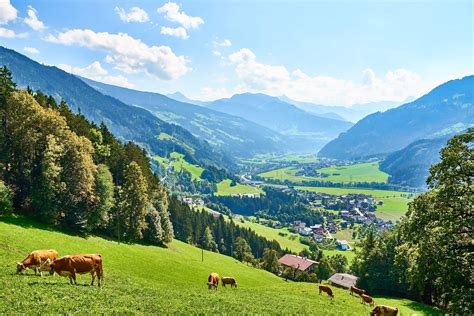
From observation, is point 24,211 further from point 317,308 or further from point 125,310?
point 317,308

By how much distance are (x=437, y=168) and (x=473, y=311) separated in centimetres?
1067

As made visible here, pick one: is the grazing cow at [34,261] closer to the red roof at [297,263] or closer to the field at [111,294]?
the field at [111,294]

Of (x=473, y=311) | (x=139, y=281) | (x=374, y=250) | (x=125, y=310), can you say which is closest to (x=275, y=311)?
(x=125, y=310)

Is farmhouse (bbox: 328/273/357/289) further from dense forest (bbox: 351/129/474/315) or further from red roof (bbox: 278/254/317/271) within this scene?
dense forest (bbox: 351/129/474/315)

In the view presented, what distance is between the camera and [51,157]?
53.8m

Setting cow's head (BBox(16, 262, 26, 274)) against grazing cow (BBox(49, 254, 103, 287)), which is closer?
grazing cow (BBox(49, 254, 103, 287))

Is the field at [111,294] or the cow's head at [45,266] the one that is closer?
the field at [111,294]

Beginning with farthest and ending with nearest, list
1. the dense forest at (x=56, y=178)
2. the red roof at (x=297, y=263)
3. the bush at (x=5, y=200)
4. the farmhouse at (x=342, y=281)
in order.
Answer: the red roof at (x=297, y=263)
the farmhouse at (x=342, y=281)
the dense forest at (x=56, y=178)
the bush at (x=5, y=200)

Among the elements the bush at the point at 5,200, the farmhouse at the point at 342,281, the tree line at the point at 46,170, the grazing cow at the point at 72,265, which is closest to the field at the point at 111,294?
the grazing cow at the point at 72,265

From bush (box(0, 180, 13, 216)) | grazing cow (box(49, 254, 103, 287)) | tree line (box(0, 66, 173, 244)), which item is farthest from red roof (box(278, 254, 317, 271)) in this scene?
grazing cow (box(49, 254, 103, 287))

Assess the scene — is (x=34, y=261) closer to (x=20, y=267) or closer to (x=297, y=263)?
(x=20, y=267)

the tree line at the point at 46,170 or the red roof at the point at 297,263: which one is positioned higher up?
the tree line at the point at 46,170

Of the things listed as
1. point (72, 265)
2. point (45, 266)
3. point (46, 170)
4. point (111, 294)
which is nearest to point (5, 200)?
point (46, 170)

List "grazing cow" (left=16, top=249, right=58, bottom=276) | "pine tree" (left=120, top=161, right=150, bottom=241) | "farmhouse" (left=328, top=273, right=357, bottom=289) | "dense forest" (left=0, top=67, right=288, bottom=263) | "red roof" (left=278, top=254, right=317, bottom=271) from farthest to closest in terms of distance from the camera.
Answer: "red roof" (left=278, top=254, right=317, bottom=271) < "farmhouse" (left=328, top=273, right=357, bottom=289) < "pine tree" (left=120, top=161, right=150, bottom=241) < "dense forest" (left=0, top=67, right=288, bottom=263) < "grazing cow" (left=16, top=249, right=58, bottom=276)
